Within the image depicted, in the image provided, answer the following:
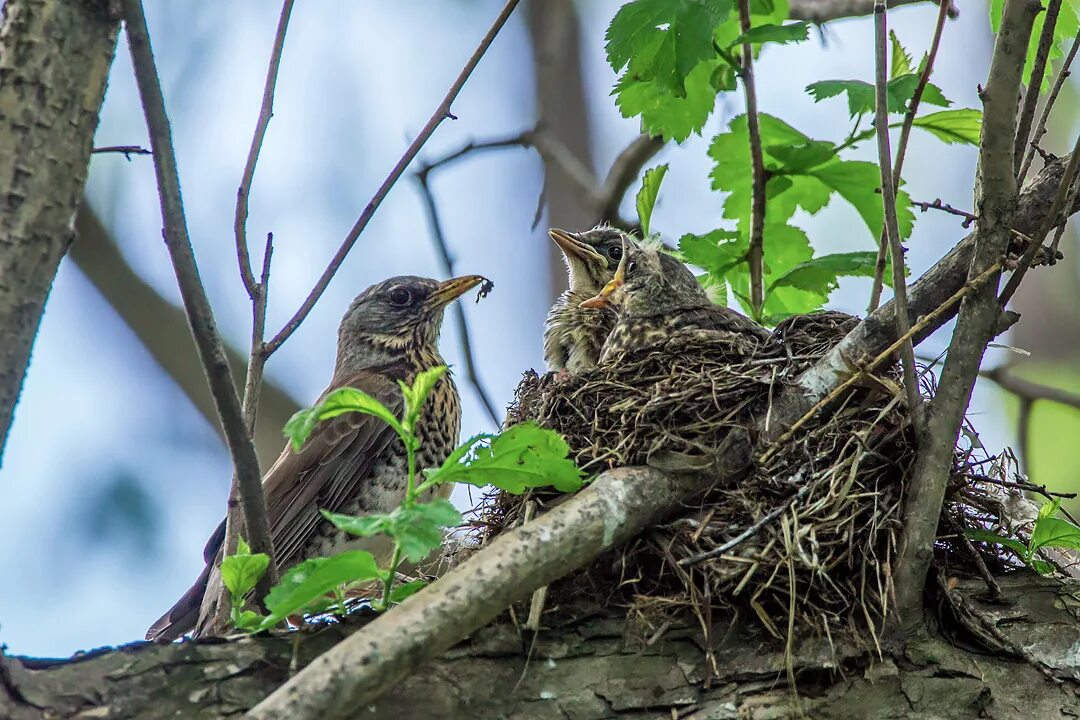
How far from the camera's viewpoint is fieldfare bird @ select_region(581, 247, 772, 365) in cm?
464

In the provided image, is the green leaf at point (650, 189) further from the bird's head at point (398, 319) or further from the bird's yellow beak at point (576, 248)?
the bird's head at point (398, 319)

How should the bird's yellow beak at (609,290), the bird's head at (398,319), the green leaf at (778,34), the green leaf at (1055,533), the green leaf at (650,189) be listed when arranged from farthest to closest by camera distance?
the bird's head at (398,319) < the bird's yellow beak at (609,290) < the green leaf at (650,189) < the green leaf at (778,34) < the green leaf at (1055,533)

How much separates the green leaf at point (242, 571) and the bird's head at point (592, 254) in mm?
3345

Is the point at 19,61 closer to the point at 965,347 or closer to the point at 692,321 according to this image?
the point at 965,347

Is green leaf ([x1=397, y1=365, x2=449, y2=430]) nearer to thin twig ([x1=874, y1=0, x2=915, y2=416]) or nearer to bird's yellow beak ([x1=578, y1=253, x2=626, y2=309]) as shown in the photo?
thin twig ([x1=874, y1=0, x2=915, y2=416])

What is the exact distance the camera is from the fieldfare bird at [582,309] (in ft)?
18.8

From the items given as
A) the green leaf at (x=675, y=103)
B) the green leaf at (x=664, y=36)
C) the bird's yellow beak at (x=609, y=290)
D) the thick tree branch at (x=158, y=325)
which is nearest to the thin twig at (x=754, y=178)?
the green leaf at (x=675, y=103)

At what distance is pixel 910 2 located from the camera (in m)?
5.14

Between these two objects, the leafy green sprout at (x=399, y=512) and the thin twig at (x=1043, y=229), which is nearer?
the leafy green sprout at (x=399, y=512)

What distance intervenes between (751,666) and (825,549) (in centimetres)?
42

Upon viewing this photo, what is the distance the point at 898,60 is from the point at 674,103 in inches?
A: 35.0

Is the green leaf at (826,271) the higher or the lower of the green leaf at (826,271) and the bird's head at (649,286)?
the lower

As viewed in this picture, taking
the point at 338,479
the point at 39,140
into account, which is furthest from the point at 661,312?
the point at 39,140

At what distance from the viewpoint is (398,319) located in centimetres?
636
